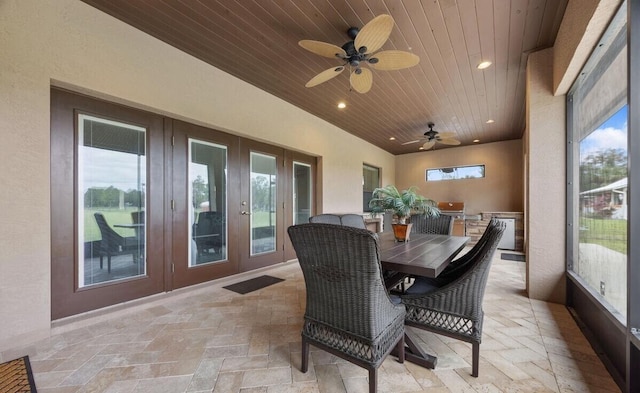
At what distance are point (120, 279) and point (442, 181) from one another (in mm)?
7764

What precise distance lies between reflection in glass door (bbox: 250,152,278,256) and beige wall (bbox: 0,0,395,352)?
3.98 ft

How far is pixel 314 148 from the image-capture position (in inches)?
196

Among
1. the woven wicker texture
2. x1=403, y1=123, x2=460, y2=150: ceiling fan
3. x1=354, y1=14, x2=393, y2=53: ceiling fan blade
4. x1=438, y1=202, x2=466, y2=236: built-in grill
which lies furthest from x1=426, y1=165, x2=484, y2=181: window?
the woven wicker texture

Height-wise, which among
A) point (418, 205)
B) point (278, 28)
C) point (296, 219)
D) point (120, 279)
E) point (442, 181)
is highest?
point (278, 28)

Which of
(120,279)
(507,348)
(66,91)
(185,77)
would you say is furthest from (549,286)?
(66,91)

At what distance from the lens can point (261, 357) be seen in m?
A: 1.82

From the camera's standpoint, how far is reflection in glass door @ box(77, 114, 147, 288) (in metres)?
2.36

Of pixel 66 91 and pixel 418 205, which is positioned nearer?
pixel 66 91

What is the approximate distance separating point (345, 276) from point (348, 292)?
3.9 inches

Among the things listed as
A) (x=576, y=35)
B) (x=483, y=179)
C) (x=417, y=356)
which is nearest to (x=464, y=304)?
(x=417, y=356)

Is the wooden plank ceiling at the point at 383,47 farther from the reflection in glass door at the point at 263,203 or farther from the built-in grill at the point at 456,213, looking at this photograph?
the built-in grill at the point at 456,213

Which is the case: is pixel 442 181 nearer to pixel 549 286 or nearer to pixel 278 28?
pixel 549 286

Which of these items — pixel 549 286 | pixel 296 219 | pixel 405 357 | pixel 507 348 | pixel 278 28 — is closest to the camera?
pixel 405 357

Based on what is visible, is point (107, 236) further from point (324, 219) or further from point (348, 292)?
point (348, 292)
